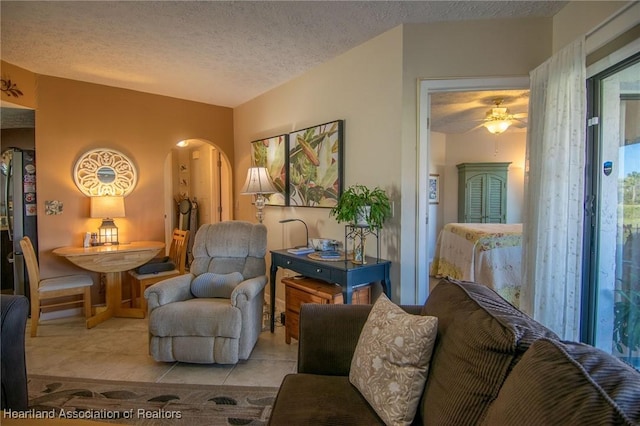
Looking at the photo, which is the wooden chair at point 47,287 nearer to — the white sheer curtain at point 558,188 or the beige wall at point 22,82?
the beige wall at point 22,82

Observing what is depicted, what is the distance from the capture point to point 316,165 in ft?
11.5

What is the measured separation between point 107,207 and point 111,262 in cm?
65

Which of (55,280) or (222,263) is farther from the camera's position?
(55,280)

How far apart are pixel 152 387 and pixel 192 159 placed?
4.73m

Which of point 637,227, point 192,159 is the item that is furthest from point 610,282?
point 192,159

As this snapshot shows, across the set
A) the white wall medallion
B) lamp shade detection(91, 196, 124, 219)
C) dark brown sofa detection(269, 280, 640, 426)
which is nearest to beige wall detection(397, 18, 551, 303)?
dark brown sofa detection(269, 280, 640, 426)

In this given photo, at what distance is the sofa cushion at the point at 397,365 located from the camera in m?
1.25

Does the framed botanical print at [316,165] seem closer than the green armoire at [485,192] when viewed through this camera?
Yes

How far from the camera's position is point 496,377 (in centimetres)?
102

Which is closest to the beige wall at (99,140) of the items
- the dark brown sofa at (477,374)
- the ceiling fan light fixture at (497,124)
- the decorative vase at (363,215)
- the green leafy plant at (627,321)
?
the decorative vase at (363,215)

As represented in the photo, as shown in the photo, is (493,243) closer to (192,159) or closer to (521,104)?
(521,104)

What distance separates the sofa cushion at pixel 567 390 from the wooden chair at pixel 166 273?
142 inches

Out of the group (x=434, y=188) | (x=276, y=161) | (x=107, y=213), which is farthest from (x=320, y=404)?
(x=434, y=188)

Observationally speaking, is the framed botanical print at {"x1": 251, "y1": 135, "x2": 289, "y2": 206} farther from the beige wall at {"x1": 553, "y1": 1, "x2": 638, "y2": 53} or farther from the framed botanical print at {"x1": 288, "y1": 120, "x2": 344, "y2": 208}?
the beige wall at {"x1": 553, "y1": 1, "x2": 638, "y2": 53}
